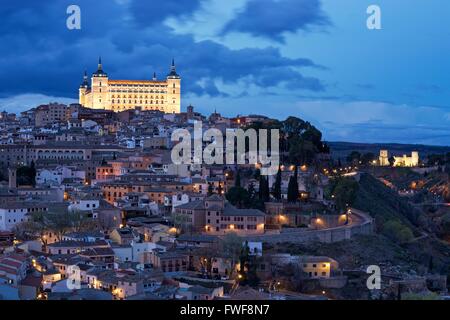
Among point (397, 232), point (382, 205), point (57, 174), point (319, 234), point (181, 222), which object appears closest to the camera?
point (181, 222)

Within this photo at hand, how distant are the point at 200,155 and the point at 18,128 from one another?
1393cm

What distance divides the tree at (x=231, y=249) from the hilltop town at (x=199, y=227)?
25mm

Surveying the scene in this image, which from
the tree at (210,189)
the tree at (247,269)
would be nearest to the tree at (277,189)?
the tree at (210,189)

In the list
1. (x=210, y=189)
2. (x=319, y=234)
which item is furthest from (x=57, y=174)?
(x=319, y=234)

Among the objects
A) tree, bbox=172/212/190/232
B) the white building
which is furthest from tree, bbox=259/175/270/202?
the white building

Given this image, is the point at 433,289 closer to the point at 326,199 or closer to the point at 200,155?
the point at 326,199

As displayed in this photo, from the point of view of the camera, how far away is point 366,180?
97.2 ft

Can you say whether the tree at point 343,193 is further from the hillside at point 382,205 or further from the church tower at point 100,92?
the church tower at point 100,92

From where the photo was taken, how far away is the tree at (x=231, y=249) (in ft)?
51.5

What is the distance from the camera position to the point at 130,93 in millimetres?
52281

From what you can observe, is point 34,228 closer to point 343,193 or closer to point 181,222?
point 181,222

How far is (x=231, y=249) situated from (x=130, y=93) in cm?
3718

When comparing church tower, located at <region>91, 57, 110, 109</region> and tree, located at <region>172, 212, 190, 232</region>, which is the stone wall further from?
church tower, located at <region>91, 57, 110, 109</region>

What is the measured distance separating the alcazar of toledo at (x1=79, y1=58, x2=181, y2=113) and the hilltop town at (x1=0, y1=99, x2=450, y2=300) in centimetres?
1751
